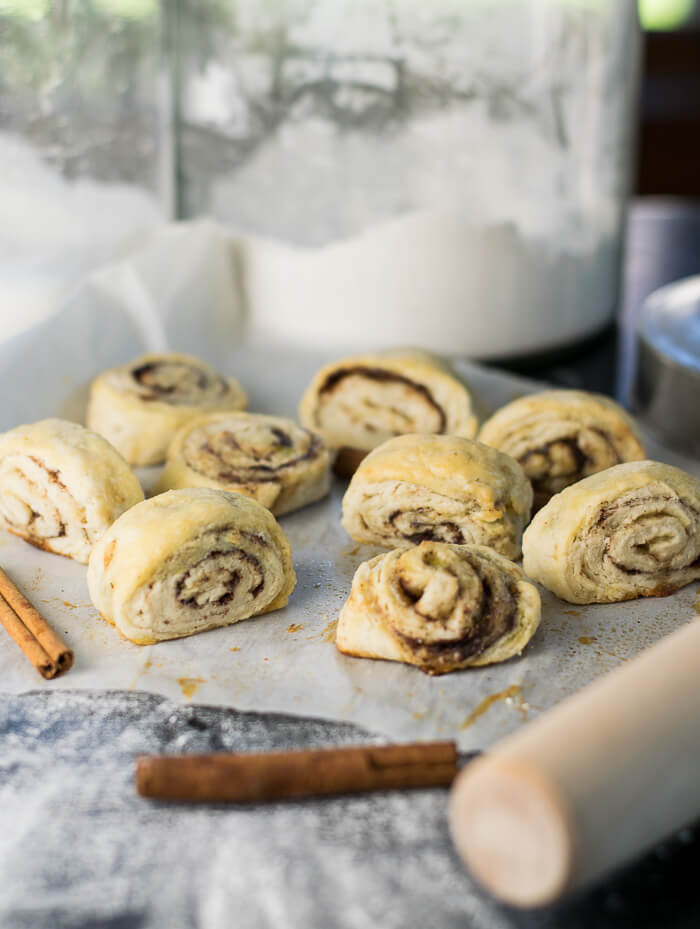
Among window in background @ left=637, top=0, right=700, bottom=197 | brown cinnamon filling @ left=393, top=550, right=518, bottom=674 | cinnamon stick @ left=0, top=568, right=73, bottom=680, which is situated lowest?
window in background @ left=637, top=0, right=700, bottom=197

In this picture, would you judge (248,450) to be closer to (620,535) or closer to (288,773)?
(620,535)

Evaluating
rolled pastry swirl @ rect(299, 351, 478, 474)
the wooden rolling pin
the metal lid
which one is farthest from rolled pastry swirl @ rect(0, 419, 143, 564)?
the metal lid

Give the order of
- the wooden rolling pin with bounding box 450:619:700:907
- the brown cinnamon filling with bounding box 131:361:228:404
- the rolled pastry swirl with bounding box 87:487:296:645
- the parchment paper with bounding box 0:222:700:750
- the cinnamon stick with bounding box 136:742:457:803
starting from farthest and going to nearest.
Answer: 1. the brown cinnamon filling with bounding box 131:361:228:404
2. the rolled pastry swirl with bounding box 87:487:296:645
3. the parchment paper with bounding box 0:222:700:750
4. the cinnamon stick with bounding box 136:742:457:803
5. the wooden rolling pin with bounding box 450:619:700:907

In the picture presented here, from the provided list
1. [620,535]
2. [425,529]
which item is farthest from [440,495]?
[620,535]

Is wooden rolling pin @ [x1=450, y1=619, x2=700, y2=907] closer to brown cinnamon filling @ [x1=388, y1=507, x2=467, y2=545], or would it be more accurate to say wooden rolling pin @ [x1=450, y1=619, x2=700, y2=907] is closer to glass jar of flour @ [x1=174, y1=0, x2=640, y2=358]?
brown cinnamon filling @ [x1=388, y1=507, x2=467, y2=545]

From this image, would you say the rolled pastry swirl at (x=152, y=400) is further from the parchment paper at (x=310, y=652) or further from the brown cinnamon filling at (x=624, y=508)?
the brown cinnamon filling at (x=624, y=508)

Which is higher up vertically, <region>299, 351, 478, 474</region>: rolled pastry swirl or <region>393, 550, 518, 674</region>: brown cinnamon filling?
<region>393, 550, 518, 674</region>: brown cinnamon filling

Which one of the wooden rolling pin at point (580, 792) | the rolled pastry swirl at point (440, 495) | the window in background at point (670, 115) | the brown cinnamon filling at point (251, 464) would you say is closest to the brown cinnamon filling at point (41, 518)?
the brown cinnamon filling at point (251, 464)
